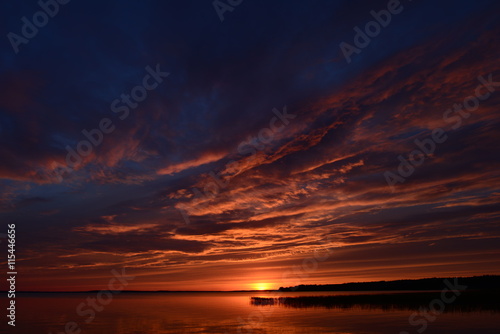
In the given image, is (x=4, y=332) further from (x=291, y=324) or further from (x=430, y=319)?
(x=430, y=319)

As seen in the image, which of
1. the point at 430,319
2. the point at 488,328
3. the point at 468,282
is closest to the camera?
the point at 488,328

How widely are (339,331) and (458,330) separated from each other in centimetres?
1013

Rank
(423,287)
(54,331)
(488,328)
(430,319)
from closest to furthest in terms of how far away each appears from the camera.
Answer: (488,328), (54,331), (430,319), (423,287)

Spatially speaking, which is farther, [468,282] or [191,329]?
[468,282]

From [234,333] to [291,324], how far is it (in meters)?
Answer: 8.78

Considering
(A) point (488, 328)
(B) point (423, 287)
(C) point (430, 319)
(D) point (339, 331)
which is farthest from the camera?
(B) point (423, 287)

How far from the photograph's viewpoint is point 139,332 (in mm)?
35750

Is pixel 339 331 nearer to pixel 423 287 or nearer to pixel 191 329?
pixel 191 329

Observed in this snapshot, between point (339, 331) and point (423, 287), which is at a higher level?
point (423, 287)

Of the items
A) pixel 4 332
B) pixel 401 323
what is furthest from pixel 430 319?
pixel 4 332

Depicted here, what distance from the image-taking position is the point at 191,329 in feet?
123

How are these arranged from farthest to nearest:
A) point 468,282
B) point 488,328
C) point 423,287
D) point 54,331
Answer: point 423,287 → point 468,282 → point 54,331 → point 488,328

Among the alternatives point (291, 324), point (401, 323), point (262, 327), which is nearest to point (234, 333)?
point (262, 327)

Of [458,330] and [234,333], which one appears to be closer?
[458,330]
